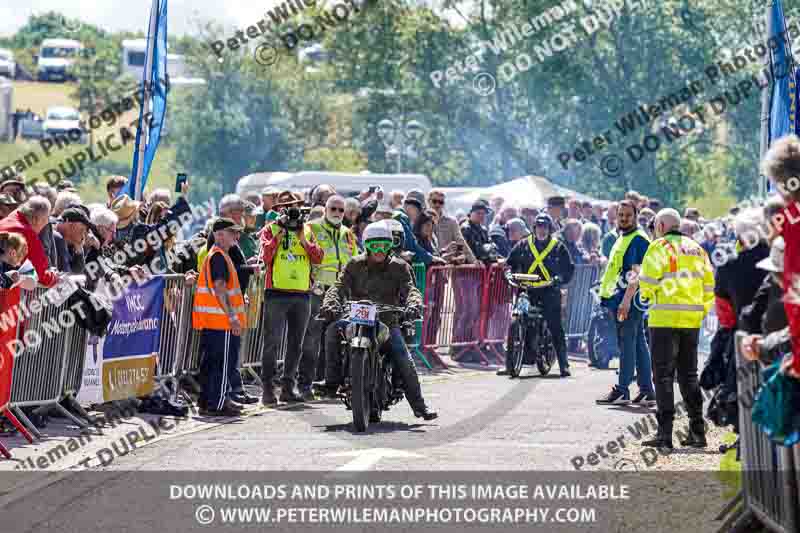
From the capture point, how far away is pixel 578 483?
10.4 meters

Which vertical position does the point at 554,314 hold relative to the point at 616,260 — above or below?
below

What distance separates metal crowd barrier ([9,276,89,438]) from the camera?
1250 cm

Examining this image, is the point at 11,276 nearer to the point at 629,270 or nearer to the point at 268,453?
the point at 268,453

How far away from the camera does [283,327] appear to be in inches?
637

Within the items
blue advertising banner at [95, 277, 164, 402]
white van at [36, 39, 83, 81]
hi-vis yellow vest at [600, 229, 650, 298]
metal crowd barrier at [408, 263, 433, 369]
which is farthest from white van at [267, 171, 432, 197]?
white van at [36, 39, 83, 81]

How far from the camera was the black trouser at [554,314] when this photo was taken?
20.0 meters

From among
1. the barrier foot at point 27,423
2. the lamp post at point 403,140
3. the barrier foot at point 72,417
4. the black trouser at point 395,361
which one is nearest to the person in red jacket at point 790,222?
the black trouser at point 395,361

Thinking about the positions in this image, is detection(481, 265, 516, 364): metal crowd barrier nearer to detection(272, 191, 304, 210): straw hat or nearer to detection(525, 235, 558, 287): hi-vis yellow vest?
detection(525, 235, 558, 287): hi-vis yellow vest

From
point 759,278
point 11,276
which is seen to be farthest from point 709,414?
point 11,276

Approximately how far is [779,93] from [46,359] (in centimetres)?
868

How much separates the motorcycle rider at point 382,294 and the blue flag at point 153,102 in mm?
5164

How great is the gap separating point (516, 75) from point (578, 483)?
170 feet

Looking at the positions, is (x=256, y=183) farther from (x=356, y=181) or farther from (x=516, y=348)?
(x=516, y=348)

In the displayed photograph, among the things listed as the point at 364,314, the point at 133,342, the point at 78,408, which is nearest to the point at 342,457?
the point at 364,314
